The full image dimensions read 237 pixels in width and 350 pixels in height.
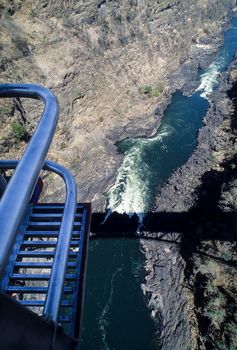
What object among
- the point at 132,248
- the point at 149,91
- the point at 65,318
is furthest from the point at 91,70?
→ the point at 65,318

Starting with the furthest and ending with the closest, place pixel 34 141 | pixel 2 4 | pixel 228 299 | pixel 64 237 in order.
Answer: pixel 2 4, pixel 228 299, pixel 64 237, pixel 34 141

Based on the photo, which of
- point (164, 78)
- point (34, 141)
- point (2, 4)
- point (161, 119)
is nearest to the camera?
point (34, 141)

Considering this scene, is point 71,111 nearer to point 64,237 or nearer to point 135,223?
point 135,223

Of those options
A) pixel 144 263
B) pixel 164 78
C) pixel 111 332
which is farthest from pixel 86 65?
pixel 111 332

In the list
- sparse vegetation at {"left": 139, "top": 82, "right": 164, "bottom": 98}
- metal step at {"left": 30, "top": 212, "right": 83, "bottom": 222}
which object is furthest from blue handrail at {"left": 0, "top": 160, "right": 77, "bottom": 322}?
sparse vegetation at {"left": 139, "top": 82, "right": 164, "bottom": 98}

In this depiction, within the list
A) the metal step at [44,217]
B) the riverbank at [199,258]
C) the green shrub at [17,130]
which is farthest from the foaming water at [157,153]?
the metal step at [44,217]

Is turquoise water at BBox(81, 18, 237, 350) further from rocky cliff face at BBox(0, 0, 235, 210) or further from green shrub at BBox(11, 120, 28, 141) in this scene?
green shrub at BBox(11, 120, 28, 141)

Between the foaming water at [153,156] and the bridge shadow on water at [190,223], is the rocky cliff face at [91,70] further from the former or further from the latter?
the bridge shadow on water at [190,223]
